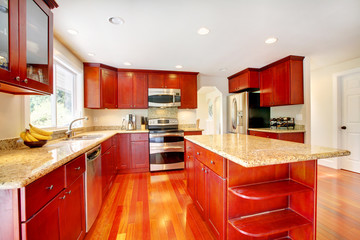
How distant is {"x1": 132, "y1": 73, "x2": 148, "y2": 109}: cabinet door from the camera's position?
12.1 ft

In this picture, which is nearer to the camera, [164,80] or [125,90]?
[125,90]

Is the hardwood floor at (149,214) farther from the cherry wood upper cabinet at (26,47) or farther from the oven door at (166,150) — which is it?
the cherry wood upper cabinet at (26,47)

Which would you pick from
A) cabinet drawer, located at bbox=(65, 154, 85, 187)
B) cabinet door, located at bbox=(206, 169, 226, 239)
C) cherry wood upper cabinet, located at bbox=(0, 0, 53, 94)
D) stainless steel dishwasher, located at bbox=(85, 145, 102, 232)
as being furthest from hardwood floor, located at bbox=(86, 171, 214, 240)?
cherry wood upper cabinet, located at bbox=(0, 0, 53, 94)

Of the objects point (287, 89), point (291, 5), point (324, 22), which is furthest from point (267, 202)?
point (287, 89)

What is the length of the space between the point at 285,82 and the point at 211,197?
2.91 m

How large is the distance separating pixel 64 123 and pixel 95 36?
152 cm

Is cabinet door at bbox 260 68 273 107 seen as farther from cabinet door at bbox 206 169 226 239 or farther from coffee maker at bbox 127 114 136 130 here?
coffee maker at bbox 127 114 136 130

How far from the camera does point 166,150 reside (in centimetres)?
340

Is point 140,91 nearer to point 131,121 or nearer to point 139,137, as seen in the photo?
point 131,121

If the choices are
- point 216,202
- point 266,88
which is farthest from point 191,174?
point 266,88

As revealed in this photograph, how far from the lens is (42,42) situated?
1348mm

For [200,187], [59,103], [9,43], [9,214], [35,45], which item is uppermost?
[35,45]

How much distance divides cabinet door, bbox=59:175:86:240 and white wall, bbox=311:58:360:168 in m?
4.75

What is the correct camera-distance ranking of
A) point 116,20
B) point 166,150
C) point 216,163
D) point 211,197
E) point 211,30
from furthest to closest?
point 166,150, point 211,30, point 116,20, point 211,197, point 216,163
